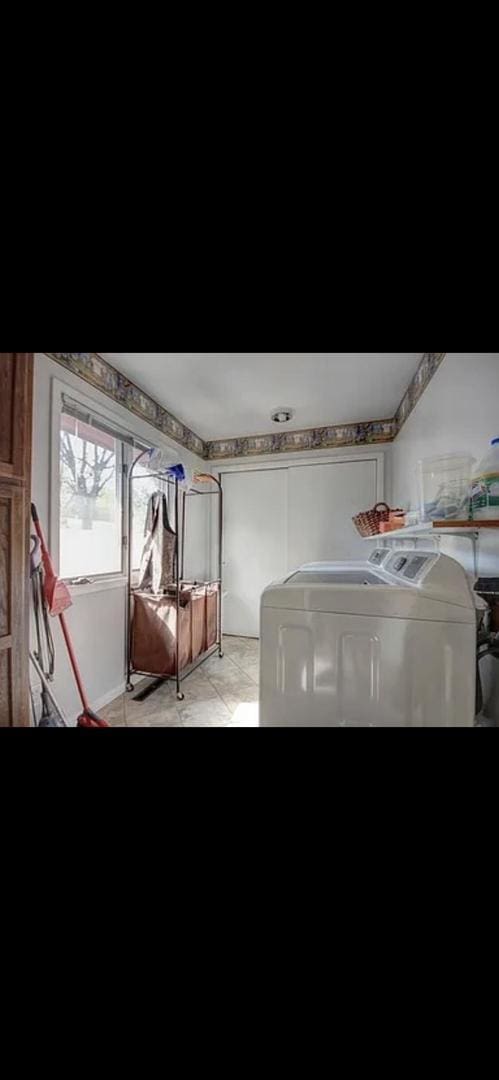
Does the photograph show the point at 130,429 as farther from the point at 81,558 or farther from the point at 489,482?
the point at 489,482

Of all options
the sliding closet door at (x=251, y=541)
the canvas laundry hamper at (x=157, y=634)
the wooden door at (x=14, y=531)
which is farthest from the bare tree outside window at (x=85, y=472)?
the sliding closet door at (x=251, y=541)

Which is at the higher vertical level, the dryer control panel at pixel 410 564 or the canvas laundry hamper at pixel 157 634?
the dryer control panel at pixel 410 564

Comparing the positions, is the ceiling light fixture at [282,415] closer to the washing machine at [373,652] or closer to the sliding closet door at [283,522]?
the sliding closet door at [283,522]

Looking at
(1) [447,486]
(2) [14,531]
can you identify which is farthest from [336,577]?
(2) [14,531]

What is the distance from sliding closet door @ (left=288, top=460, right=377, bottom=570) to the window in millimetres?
1642

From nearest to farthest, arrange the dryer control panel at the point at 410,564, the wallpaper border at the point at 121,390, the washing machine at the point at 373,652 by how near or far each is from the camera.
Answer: the washing machine at the point at 373,652 → the dryer control panel at the point at 410,564 → the wallpaper border at the point at 121,390

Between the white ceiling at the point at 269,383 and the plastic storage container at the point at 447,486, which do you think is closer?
the plastic storage container at the point at 447,486

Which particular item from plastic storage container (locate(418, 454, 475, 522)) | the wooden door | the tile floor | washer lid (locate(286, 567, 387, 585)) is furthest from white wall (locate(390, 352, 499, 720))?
the wooden door

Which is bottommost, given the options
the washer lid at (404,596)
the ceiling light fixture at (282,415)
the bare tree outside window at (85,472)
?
the washer lid at (404,596)

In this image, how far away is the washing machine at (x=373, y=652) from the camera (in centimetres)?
93

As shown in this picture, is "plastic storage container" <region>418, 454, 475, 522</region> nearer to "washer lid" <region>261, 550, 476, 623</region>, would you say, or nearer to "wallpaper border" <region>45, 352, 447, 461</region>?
"washer lid" <region>261, 550, 476, 623</region>

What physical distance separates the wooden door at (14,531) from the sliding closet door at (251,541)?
7.82 feet

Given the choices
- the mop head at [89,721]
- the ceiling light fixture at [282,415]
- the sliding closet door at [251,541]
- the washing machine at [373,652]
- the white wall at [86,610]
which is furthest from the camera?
the sliding closet door at [251,541]
